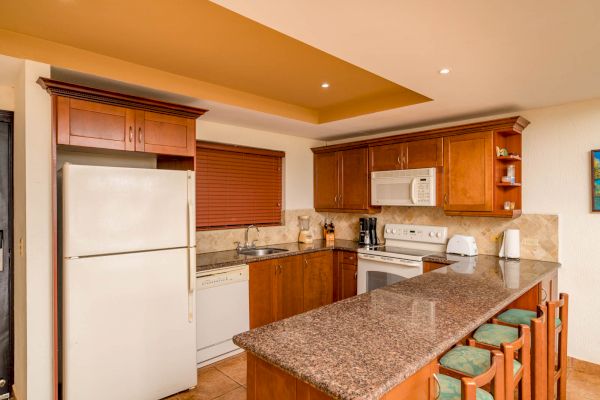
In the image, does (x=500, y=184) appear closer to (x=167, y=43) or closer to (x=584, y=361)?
(x=584, y=361)

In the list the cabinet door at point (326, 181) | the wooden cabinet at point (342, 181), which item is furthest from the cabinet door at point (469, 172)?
the cabinet door at point (326, 181)

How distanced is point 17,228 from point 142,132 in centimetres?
109

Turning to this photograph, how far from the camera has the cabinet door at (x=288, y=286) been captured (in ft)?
11.8

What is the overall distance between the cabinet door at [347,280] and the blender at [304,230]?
59 centimetres

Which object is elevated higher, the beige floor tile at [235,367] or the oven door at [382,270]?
the oven door at [382,270]

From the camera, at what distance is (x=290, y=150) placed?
4.51 metres

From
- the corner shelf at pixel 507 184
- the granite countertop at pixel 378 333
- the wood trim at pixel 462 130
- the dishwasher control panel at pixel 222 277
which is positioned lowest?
the dishwasher control panel at pixel 222 277

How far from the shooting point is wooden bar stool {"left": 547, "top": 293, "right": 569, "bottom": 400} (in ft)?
6.25

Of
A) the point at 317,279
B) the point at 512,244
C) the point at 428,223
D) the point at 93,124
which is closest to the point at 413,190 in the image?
the point at 428,223

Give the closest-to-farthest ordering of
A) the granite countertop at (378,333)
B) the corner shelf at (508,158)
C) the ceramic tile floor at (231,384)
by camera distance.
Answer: the granite countertop at (378,333) → the ceramic tile floor at (231,384) → the corner shelf at (508,158)

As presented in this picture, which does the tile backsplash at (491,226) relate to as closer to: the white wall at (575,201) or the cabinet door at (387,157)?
the white wall at (575,201)

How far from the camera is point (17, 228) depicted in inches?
95.3

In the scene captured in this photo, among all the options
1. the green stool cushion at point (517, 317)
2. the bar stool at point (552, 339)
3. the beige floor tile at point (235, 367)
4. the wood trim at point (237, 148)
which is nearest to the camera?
the bar stool at point (552, 339)

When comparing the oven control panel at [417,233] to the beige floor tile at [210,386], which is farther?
the oven control panel at [417,233]
